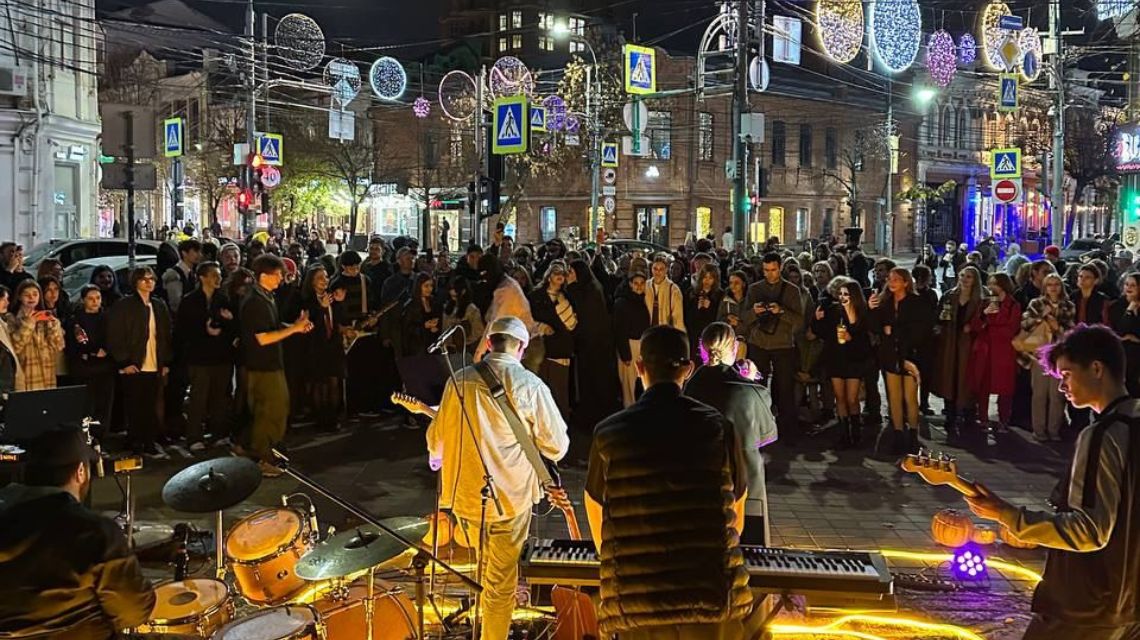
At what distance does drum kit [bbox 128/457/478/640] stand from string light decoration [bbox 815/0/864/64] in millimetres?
11797

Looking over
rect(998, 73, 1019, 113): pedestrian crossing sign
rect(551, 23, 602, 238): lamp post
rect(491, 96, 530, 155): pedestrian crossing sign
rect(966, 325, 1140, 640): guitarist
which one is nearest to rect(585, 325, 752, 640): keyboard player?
rect(966, 325, 1140, 640): guitarist

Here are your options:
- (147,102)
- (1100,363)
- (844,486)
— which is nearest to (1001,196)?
(844,486)

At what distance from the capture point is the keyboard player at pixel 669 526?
3.40 m

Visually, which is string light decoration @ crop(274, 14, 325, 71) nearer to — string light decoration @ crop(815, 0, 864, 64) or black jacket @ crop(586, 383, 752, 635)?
string light decoration @ crop(815, 0, 864, 64)

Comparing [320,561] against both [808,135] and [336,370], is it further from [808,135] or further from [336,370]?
[808,135]

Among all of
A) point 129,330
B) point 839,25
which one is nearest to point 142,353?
point 129,330

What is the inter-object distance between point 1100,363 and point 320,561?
329 cm

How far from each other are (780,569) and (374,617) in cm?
215

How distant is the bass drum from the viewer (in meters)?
5.00

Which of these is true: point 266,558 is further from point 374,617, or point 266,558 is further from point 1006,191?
point 1006,191

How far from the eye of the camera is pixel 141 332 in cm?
958

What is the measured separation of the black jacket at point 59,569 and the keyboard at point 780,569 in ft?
5.19

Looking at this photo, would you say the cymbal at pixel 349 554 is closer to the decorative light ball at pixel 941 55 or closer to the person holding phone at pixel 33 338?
the person holding phone at pixel 33 338

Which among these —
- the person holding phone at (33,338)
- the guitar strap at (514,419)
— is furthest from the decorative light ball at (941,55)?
the guitar strap at (514,419)
